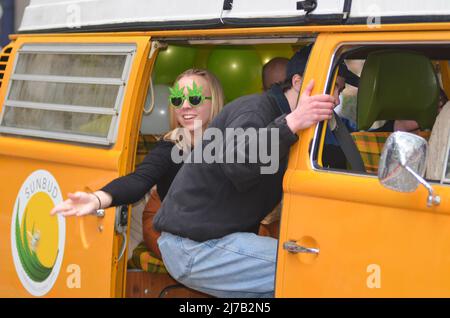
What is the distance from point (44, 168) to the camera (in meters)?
4.88

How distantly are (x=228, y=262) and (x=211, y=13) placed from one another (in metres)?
1.18

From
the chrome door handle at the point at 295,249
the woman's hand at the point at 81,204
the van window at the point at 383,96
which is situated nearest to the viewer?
the chrome door handle at the point at 295,249

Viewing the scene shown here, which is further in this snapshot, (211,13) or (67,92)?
(67,92)

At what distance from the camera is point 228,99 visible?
600 centimetres

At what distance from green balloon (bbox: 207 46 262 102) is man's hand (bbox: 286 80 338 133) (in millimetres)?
2342

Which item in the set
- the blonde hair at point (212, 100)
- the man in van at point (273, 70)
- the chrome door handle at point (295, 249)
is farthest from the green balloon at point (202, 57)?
the chrome door handle at point (295, 249)

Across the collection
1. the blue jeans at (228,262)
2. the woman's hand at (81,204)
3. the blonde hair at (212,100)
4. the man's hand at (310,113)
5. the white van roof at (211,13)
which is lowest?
the blue jeans at (228,262)

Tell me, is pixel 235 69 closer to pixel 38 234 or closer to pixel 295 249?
pixel 38 234

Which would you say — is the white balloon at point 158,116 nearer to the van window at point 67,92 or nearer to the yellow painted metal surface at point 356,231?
the van window at point 67,92

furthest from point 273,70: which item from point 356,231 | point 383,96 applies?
point 356,231

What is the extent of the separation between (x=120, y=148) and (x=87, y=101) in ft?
1.50

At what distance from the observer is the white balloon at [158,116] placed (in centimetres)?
559

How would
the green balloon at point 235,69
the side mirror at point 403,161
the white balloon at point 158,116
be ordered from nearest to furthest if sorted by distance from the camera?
1. the side mirror at point 403,161
2. the white balloon at point 158,116
3. the green balloon at point 235,69

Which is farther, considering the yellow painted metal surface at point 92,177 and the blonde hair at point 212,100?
the blonde hair at point 212,100
